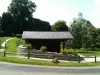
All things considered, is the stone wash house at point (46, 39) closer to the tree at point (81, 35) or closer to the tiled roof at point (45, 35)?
the tiled roof at point (45, 35)

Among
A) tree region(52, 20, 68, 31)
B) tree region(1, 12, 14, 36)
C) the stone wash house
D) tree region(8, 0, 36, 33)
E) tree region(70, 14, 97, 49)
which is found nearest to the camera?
the stone wash house

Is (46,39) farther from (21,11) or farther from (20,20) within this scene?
(21,11)

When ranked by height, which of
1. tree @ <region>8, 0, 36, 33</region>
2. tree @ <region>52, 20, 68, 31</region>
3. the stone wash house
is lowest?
the stone wash house

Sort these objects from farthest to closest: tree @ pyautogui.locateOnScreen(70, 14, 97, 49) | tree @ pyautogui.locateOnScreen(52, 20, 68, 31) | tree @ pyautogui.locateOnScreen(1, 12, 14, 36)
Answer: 1. tree @ pyautogui.locateOnScreen(1, 12, 14, 36)
2. tree @ pyautogui.locateOnScreen(52, 20, 68, 31)
3. tree @ pyautogui.locateOnScreen(70, 14, 97, 49)

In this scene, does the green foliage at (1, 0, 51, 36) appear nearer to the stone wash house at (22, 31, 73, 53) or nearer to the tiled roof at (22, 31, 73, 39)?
the tiled roof at (22, 31, 73, 39)

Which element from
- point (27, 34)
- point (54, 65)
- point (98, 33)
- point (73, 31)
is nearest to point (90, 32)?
point (98, 33)

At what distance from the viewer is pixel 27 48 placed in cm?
3950

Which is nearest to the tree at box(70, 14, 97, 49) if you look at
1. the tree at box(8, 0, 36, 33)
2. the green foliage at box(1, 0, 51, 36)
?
the tree at box(8, 0, 36, 33)

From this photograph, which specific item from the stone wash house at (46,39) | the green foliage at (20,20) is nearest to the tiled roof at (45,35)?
the stone wash house at (46,39)

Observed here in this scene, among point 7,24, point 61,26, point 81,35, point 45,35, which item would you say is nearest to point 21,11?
point 7,24

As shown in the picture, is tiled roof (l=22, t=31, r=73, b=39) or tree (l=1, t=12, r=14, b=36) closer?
tiled roof (l=22, t=31, r=73, b=39)

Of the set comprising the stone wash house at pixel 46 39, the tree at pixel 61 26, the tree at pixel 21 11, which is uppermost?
the tree at pixel 21 11

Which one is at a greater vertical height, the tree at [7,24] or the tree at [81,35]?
the tree at [7,24]

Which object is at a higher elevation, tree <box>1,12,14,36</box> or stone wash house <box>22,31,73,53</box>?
tree <box>1,12,14,36</box>
